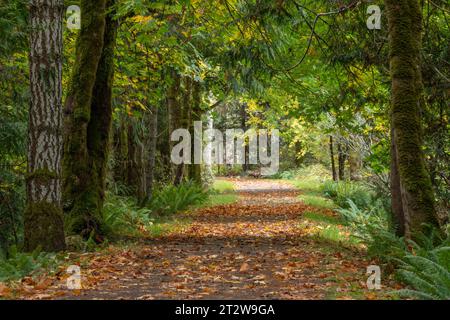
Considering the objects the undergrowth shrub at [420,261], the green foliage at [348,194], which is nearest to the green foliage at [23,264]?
the undergrowth shrub at [420,261]

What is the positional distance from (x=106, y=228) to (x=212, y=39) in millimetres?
7502

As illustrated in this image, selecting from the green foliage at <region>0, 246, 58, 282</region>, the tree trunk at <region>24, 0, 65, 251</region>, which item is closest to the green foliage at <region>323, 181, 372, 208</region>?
the tree trunk at <region>24, 0, 65, 251</region>

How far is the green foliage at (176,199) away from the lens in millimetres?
17839

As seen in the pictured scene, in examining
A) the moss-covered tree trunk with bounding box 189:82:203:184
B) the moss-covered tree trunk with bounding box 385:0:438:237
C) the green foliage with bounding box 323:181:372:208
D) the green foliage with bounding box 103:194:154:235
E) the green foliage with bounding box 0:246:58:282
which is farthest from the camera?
the moss-covered tree trunk with bounding box 189:82:203:184

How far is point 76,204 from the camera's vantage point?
35.9ft

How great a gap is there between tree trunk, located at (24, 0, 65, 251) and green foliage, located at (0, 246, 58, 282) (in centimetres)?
57

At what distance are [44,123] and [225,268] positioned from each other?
3.66m

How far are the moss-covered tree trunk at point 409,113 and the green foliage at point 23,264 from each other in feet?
17.3

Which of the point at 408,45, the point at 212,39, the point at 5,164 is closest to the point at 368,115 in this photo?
the point at 212,39

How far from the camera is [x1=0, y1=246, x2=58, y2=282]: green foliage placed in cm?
725

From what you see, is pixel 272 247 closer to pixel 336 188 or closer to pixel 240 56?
pixel 240 56

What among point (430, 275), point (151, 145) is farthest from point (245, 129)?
point (430, 275)

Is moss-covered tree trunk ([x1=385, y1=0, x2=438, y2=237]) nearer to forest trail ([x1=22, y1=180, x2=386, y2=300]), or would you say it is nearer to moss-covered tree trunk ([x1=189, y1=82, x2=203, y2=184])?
forest trail ([x1=22, y1=180, x2=386, y2=300])

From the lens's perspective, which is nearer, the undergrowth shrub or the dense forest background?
the undergrowth shrub
